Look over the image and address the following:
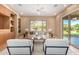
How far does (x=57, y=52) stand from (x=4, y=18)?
6219 mm

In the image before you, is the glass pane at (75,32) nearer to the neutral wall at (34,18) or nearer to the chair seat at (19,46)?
the chair seat at (19,46)

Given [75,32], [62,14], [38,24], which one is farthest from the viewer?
[38,24]

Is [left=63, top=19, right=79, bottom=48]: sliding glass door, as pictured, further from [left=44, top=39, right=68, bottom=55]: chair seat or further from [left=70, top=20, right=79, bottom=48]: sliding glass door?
[left=44, top=39, right=68, bottom=55]: chair seat

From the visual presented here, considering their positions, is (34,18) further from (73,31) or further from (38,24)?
(73,31)

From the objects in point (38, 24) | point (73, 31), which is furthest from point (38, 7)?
point (38, 24)

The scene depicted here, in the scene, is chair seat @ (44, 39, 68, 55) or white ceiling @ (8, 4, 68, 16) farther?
white ceiling @ (8, 4, 68, 16)

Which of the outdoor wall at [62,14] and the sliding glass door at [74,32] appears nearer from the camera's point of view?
the outdoor wall at [62,14]

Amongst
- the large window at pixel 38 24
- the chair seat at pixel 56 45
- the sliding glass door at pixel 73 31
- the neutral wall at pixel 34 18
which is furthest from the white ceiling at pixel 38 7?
the large window at pixel 38 24

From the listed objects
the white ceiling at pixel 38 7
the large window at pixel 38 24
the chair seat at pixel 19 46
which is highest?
the white ceiling at pixel 38 7

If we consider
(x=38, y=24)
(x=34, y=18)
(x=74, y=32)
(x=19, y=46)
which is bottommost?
(x=19, y=46)

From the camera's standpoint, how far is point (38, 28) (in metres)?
16.1

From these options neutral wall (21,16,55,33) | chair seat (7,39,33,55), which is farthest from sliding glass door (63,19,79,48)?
neutral wall (21,16,55,33)
